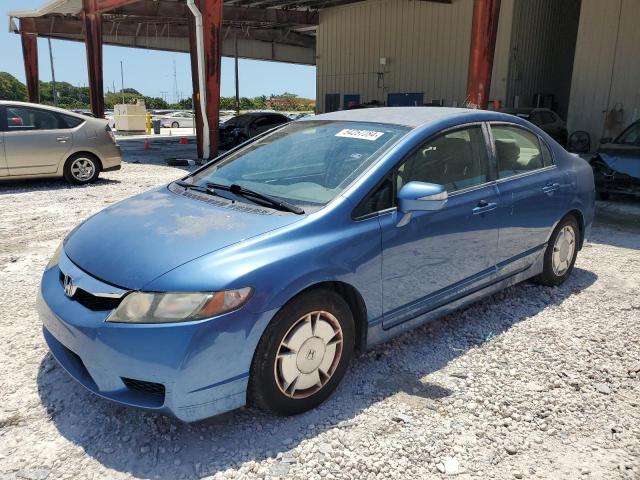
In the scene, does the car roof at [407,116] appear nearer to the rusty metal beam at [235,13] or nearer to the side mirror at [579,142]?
the side mirror at [579,142]

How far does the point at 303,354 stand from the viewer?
272 centimetres

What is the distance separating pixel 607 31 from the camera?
15.0 meters

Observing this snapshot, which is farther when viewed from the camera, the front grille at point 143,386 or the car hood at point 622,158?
the car hood at point 622,158

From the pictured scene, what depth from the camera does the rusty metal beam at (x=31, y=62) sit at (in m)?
25.1

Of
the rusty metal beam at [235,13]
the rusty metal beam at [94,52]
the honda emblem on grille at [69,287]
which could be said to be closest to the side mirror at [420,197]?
the honda emblem on grille at [69,287]

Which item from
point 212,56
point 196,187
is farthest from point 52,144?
point 196,187

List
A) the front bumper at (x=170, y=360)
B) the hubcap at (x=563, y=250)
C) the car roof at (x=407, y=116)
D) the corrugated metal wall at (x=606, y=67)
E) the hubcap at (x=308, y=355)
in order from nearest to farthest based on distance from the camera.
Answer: the front bumper at (x=170, y=360), the hubcap at (x=308, y=355), the car roof at (x=407, y=116), the hubcap at (x=563, y=250), the corrugated metal wall at (x=606, y=67)

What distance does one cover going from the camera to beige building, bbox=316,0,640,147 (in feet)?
49.2

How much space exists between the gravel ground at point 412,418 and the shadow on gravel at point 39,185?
5.67 metres

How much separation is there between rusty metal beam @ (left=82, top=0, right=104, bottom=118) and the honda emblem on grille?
1829cm

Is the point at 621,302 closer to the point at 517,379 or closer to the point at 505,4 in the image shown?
the point at 517,379

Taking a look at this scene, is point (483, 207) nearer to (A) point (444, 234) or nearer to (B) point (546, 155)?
(A) point (444, 234)

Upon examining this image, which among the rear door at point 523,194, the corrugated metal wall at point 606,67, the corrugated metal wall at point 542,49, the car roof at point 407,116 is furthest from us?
the corrugated metal wall at point 542,49

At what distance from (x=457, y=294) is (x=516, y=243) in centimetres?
77
